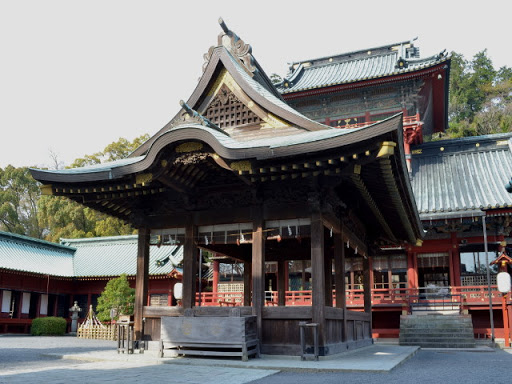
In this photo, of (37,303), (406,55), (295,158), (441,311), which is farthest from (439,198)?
(37,303)

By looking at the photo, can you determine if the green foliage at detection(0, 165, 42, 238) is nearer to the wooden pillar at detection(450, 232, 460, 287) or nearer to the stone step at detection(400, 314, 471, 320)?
the stone step at detection(400, 314, 471, 320)

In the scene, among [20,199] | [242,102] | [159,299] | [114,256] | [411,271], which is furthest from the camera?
[20,199]

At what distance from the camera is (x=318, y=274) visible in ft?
34.5

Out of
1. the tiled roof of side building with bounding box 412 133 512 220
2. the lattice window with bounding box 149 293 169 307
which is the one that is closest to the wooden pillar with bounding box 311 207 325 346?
the tiled roof of side building with bounding box 412 133 512 220

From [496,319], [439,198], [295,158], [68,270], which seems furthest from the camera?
[68,270]

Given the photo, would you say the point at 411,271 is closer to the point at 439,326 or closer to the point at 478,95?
the point at 439,326

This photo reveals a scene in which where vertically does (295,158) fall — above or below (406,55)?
below

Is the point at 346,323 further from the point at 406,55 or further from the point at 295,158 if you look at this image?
the point at 406,55

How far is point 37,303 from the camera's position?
29438 millimetres

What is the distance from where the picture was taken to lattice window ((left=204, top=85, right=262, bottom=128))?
1287 centimetres

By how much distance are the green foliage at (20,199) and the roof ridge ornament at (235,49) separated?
130 ft

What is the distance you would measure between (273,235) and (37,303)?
2338cm

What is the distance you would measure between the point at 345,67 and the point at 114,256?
20.7 m

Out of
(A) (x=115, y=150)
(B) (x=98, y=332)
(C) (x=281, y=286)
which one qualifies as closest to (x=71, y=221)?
(A) (x=115, y=150)
